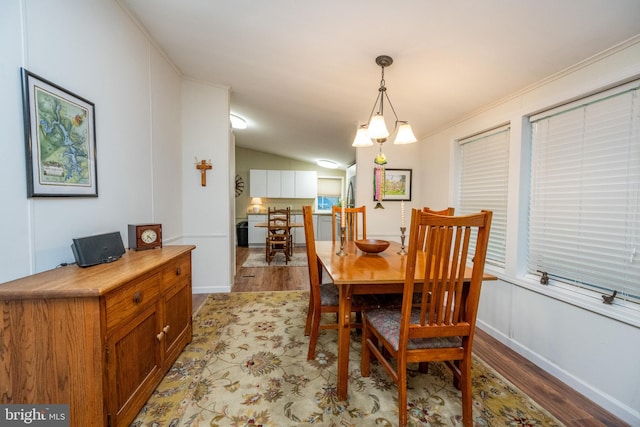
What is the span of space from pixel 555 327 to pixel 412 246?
4.91ft

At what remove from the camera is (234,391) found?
1569 millimetres

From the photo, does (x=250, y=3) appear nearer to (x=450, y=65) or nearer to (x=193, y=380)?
(x=450, y=65)

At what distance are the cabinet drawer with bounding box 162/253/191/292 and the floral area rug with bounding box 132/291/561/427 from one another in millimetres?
585

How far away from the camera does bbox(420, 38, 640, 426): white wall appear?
1.43 m

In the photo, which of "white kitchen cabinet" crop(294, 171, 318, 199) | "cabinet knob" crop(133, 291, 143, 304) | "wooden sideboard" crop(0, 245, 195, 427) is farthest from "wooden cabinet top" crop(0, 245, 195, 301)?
"white kitchen cabinet" crop(294, 171, 318, 199)

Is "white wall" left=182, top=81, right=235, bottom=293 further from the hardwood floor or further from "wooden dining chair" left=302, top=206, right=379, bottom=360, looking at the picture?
"wooden dining chair" left=302, top=206, right=379, bottom=360

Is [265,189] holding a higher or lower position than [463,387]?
higher

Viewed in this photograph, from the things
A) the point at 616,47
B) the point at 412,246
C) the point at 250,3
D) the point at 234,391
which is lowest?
the point at 234,391

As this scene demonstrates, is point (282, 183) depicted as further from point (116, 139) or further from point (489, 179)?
point (489, 179)

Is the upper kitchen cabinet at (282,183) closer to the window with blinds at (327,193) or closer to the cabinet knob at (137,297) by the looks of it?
the window with blinds at (327,193)

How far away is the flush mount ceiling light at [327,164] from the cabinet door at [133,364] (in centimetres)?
605

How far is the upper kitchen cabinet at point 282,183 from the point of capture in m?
6.88

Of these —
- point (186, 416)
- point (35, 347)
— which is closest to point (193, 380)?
point (186, 416)

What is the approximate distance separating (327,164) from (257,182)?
2033 mm
